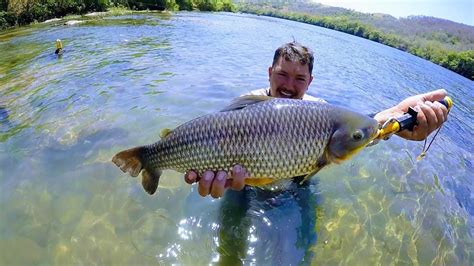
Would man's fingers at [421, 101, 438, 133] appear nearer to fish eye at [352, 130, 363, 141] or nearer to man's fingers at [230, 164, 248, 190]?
fish eye at [352, 130, 363, 141]

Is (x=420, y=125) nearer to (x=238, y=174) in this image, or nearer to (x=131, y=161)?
(x=238, y=174)

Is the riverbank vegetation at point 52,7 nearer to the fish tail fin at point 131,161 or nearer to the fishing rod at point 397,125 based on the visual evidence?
the fish tail fin at point 131,161

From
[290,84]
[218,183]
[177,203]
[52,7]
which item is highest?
[290,84]

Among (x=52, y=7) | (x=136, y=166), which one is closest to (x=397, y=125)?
(x=136, y=166)

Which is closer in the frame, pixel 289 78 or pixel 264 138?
pixel 264 138

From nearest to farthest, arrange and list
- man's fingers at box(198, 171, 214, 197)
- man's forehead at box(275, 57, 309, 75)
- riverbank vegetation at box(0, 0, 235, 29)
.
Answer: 1. man's fingers at box(198, 171, 214, 197)
2. man's forehead at box(275, 57, 309, 75)
3. riverbank vegetation at box(0, 0, 235, 29)

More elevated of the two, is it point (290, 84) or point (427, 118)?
point (427, 118)

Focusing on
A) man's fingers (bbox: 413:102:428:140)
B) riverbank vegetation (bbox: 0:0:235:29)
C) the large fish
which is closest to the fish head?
the large fish
